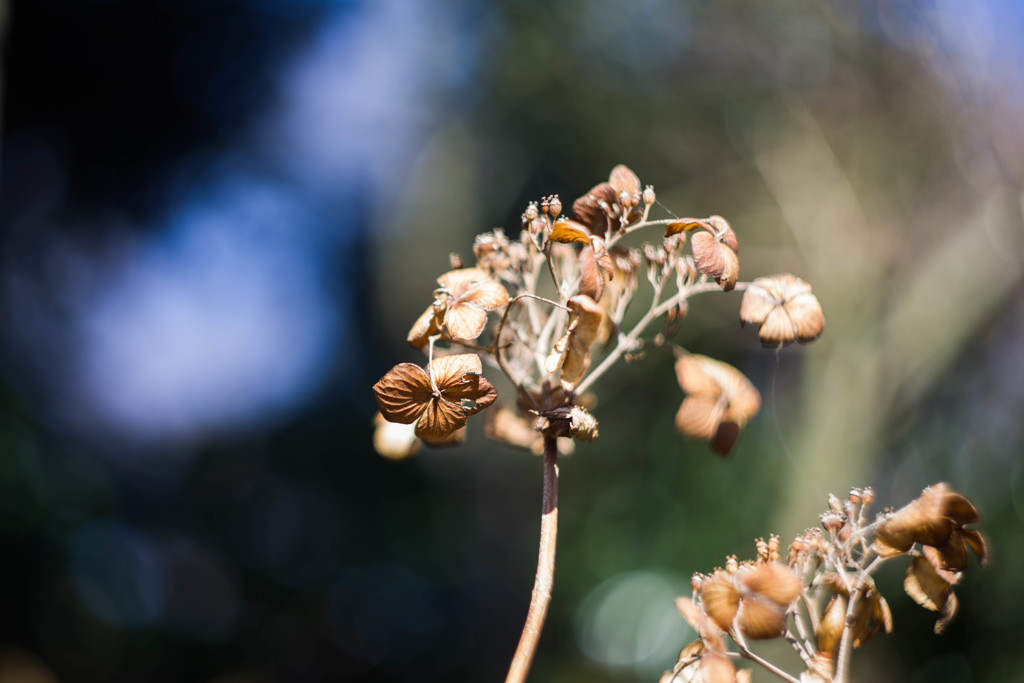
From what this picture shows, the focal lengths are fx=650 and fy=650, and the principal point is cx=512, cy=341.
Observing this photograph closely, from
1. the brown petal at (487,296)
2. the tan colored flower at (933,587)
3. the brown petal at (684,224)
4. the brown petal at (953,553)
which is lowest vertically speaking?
the tan colored flower at (933,587)

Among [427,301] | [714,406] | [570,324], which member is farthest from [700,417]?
[427,301]

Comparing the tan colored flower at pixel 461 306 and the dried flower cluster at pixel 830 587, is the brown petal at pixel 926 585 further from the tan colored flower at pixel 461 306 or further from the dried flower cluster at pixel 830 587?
the tan colored flower at pixel 461 306

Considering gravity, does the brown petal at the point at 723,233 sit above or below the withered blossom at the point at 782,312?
above

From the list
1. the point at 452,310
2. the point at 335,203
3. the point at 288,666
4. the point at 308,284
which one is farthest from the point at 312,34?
the point at 452,310

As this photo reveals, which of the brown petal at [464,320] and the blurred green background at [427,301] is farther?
the blurred green background at [427,301]

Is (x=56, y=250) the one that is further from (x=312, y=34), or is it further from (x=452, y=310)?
(x=452, y=310)

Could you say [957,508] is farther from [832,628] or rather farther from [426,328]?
[426,328]

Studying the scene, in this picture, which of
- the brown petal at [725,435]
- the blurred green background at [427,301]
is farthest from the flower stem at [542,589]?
the blurred green background at [427,301]
